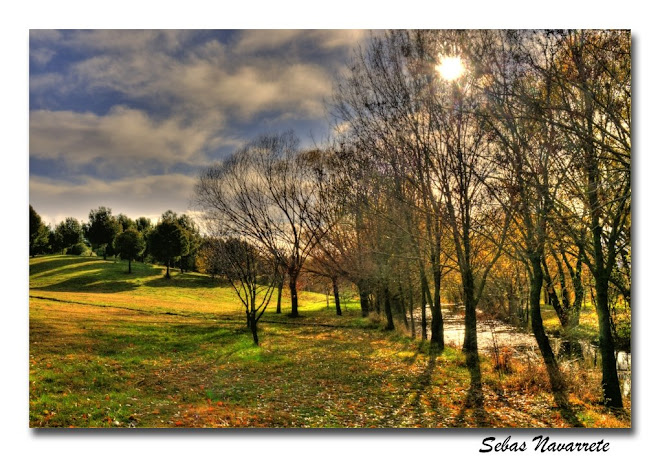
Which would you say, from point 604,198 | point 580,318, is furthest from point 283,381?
point 580,318

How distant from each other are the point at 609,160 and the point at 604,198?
0.64 metres

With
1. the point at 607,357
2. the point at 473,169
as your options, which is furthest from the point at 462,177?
the point at 607,357

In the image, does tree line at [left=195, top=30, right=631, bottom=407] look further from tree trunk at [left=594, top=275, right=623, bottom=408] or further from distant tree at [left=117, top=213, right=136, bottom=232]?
distant tree at [left=117, top=213, right=136, bottom=232]

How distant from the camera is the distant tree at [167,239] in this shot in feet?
22.6

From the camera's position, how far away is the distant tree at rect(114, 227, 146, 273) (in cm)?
683

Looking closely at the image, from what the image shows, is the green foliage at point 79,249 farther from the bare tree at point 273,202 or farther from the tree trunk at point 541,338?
the tree trunk at point 541,338

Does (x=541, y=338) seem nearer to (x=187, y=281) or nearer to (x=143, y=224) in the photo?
(x=143, y=224)

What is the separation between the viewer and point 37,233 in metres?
5.59

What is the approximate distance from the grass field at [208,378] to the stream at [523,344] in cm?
96

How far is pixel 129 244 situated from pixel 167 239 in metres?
0.92

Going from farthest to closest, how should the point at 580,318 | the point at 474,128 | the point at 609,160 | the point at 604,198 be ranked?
the point at 580,318 → the point at 474,128 → the point at 604,198 → the point at 609,160
